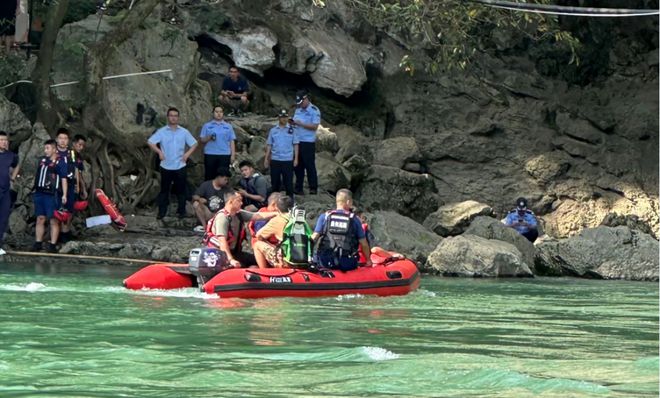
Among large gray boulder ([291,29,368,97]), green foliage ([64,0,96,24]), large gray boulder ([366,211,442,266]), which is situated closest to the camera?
large gray boulder ([366,211,442,266])

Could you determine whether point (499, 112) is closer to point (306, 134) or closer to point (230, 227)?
point (306, 134)

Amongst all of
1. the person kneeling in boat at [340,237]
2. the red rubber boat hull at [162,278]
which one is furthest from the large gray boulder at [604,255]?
the red rubber boat hull at [162,278]

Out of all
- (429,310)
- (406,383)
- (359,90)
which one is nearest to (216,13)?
(359,90)

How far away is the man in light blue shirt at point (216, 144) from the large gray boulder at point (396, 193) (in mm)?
3284

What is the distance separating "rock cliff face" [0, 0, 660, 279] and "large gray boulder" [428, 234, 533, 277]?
9.75ft

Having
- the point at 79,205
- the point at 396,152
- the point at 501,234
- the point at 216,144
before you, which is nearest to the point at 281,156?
the point at 216,144

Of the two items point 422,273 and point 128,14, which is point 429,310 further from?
point 128,14

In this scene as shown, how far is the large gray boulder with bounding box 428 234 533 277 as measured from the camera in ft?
73.1

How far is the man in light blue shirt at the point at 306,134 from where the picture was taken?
81.1ft

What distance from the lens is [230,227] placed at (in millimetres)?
17703

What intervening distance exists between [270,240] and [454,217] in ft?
28.0

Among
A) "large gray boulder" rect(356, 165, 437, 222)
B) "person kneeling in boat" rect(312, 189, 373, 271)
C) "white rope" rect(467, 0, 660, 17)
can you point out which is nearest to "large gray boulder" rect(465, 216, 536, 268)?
"large gray boulder" rect(356, 165, 437, 222)

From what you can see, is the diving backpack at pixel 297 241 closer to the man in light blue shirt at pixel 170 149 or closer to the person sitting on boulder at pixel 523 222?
the man in light blue shirt at pixel 170 149

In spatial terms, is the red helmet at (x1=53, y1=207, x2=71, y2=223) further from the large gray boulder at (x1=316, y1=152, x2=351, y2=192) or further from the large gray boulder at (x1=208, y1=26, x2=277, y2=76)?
the large gray boulder at (x1=208, y1=26, x2=277, y2=76)
